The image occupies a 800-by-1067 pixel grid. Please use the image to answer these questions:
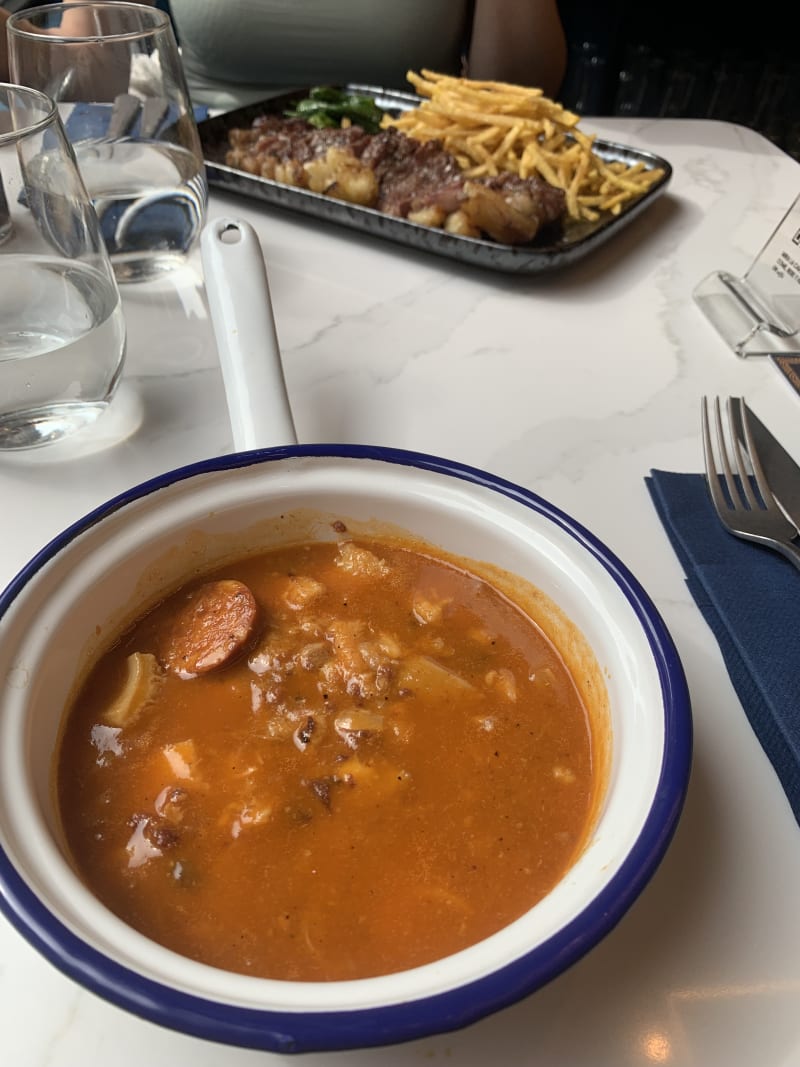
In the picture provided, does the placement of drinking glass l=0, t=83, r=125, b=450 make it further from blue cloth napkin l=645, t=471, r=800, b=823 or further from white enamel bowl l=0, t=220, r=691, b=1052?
blue cloth napkin l=645, t=471, r=800, b=823

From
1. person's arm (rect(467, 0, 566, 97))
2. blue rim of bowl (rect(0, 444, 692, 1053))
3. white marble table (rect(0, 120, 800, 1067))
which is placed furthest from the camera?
person's arm (rect(467, 0, 566, 97))

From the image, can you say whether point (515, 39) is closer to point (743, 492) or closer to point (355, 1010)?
point (743, 492)

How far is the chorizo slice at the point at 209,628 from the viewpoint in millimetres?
902

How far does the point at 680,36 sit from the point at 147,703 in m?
5.96

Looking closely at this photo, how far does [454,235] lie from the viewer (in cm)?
169

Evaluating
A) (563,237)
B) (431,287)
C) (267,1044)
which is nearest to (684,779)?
(267,1044)

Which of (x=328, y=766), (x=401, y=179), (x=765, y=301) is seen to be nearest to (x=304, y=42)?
(x=401, y=179)

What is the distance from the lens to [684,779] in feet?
2.10

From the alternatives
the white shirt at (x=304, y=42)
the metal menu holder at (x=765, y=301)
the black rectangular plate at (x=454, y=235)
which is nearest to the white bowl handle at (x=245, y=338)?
the black rectangular plate at (x=454, y=235)

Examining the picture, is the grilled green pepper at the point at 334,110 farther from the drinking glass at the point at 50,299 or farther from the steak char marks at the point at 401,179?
the drinking glass at the point at 50,299

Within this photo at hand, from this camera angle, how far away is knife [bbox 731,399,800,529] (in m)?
1.13

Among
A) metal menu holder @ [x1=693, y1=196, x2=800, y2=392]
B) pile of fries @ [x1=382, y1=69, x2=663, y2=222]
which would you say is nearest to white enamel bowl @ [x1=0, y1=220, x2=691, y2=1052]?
metal menu holder @ [x1=693, y1=196, x2=800, y2=392]

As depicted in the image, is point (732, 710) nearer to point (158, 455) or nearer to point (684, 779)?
point (684, 779)

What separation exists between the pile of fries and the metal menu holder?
1.11ft
